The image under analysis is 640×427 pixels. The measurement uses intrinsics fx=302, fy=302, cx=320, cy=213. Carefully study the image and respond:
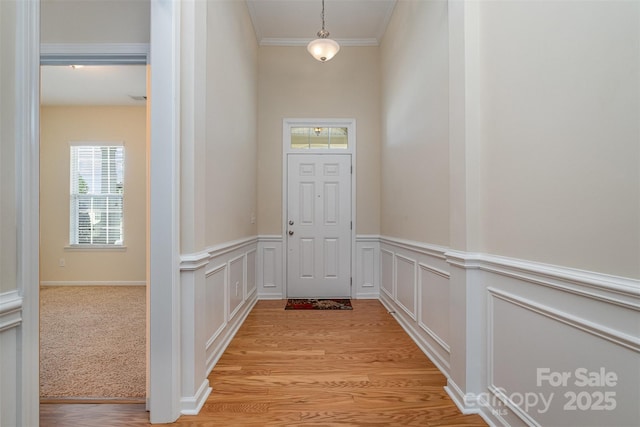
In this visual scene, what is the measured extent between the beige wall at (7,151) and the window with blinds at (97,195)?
486 cm

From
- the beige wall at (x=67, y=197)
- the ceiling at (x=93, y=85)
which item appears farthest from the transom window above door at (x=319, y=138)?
the beige wall at (x=67, y=197)

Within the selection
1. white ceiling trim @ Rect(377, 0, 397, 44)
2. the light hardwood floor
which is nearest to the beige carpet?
the light hardwood floor

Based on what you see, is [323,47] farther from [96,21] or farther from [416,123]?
[96,21]

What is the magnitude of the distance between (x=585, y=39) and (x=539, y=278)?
3.07 feet

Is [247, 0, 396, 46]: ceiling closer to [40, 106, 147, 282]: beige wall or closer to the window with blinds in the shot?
[40, 106, 147, 282]: beige wall

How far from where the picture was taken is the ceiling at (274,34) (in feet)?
11.1

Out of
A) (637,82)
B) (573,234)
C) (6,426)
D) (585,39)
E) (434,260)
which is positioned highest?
(585,39)

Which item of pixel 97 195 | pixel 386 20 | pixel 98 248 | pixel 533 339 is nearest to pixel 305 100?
pixel 386 20

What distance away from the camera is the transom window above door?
4.13m

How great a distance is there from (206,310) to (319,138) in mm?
2811

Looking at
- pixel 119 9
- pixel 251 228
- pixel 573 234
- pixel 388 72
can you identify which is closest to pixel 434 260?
pixel 573 234

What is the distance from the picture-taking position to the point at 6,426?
885 millimetres

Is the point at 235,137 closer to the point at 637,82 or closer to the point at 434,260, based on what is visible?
the point at 434,260

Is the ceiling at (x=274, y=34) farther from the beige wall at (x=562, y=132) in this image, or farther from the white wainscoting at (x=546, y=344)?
the white wainscoting at (x=546, y=344)
